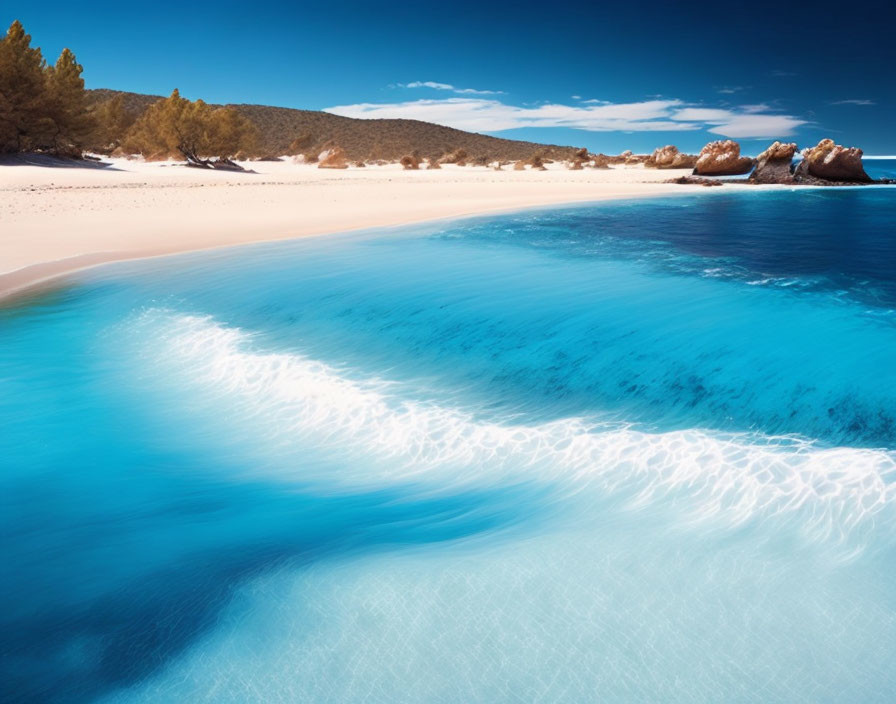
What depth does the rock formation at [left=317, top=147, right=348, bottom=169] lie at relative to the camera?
155 feet

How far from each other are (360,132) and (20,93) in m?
62.4

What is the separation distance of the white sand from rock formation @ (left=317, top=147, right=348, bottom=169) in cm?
1549

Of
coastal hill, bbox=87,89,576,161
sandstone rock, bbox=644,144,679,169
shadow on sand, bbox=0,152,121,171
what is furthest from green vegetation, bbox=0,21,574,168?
coastal hill, bbox=87,89,576,161

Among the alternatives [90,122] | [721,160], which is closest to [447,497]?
[90,122]

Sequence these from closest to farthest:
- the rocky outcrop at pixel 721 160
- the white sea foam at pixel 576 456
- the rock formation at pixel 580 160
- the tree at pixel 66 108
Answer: the white sea foam at pixel 576 456
the tree at pixel 66 108
the rocky outcrop at pixel 721 160
the rock formation at pixel 580 160

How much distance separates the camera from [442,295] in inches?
387

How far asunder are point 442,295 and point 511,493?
5.49 metres

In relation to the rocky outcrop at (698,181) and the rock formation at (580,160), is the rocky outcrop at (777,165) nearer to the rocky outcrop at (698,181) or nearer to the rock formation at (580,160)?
the rocky outcrop at (698,181)

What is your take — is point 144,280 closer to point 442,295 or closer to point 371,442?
point 442,295

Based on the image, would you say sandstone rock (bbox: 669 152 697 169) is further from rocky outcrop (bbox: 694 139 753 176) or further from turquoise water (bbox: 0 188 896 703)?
turquoise water (bbox: 0 188 896 703)

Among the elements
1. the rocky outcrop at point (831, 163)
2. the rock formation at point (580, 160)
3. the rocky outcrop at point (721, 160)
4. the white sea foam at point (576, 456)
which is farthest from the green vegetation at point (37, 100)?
the rocky outcrop at point (831, 163)

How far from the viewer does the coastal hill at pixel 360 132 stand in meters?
85.1

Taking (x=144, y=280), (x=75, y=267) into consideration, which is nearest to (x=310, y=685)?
(x=144, y=280)

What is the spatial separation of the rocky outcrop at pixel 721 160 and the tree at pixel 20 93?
37.1 meters
